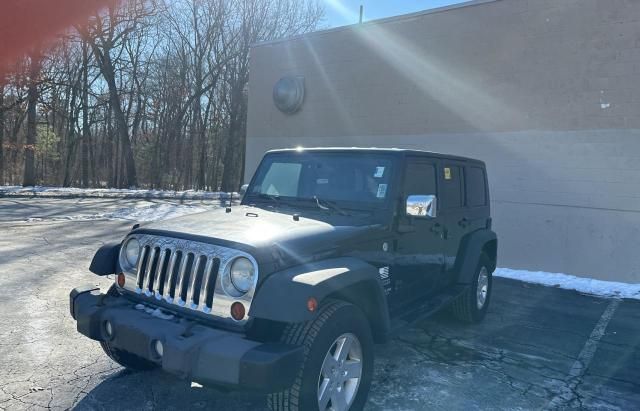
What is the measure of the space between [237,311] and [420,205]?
1.69 m

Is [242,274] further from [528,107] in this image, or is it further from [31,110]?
[31,110]

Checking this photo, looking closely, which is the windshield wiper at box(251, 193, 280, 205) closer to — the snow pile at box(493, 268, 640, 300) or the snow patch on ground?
the snow pile at box(493, 268, 640, 300)

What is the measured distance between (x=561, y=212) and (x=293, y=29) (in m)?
27.7

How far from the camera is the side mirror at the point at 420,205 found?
3721mm

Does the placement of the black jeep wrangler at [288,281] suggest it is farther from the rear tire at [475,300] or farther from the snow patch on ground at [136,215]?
the snow patch on ground at [136,215]

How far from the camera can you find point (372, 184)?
13.3 ft

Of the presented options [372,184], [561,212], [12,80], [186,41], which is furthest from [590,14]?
[186,41]

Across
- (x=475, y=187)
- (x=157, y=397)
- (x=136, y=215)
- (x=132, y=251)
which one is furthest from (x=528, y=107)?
(x=136, y=215)

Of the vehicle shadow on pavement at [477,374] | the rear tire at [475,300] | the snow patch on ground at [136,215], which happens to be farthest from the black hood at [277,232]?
the snow patch on ground at [136,215]

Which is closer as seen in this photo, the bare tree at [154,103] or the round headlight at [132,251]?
the round headlight at [132,251]

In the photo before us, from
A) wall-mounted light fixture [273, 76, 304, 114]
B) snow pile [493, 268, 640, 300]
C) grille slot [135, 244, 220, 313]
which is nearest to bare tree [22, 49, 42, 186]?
wall-mounted light fixture [273, 76, 304, 114]

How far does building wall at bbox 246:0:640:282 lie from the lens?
27.3ft

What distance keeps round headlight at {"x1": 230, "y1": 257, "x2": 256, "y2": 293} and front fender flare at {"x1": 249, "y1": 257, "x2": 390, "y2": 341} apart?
0.10 meters

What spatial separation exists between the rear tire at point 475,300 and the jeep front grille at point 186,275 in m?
3.17
